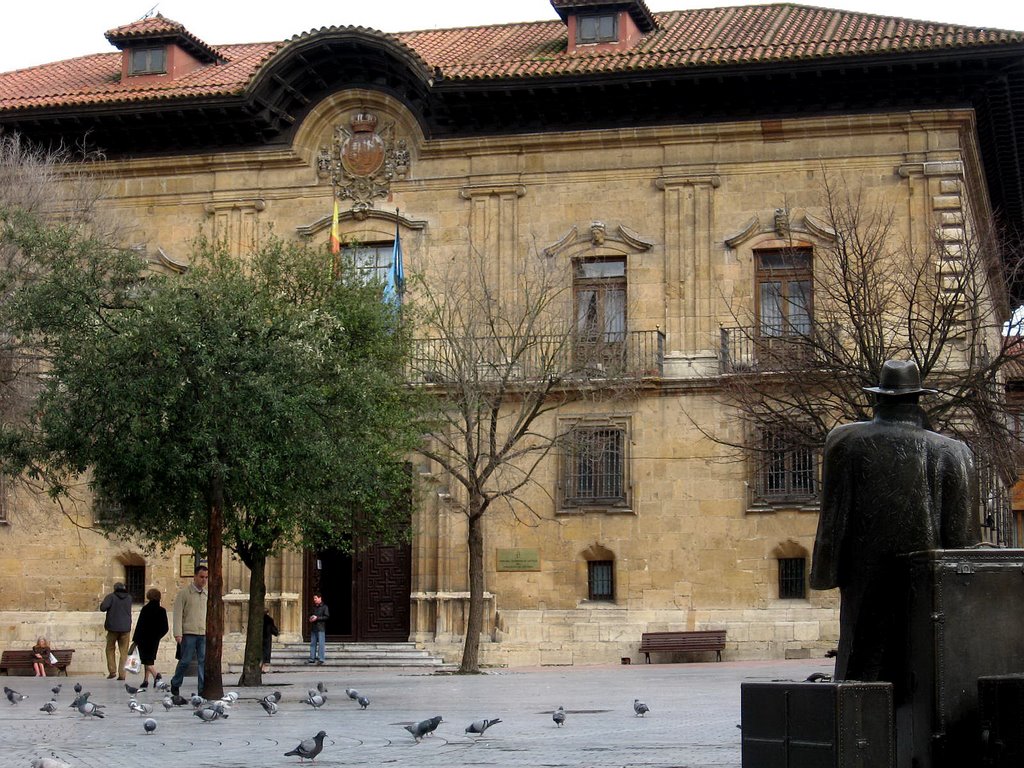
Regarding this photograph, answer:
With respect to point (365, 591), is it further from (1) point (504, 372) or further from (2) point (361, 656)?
(1) point (504, 372)

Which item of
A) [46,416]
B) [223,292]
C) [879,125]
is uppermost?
[879,125]

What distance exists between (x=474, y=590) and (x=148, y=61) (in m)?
14.4

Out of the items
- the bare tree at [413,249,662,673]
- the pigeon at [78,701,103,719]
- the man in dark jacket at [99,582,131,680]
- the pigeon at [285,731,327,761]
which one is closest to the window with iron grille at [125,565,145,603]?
the man in dark jacket at [99,582,131,680]

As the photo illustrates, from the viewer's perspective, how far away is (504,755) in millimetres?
11789

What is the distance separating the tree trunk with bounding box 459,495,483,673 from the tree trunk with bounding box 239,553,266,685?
226 inches

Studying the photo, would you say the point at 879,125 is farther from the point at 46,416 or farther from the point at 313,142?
the point at 46,416

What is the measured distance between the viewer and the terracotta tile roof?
30.0 metres

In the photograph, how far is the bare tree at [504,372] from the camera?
27.6m

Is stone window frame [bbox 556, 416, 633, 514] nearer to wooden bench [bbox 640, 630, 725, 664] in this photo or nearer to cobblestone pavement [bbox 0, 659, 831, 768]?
wooden bench [bbox 640, 630, 725, 664]

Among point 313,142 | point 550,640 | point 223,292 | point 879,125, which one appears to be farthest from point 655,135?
point 223,292

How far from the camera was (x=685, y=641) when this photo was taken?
2928 centimetres

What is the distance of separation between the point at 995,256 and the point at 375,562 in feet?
43.5

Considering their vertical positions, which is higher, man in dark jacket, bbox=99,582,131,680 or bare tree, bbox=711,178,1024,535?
bare tree, bbox=711,178,1024,535

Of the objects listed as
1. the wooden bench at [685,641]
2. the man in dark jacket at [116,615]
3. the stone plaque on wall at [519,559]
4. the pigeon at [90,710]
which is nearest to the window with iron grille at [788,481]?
the wooden bench at [685,641]
